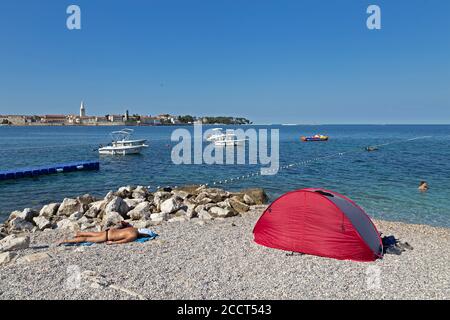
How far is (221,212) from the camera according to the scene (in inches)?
600

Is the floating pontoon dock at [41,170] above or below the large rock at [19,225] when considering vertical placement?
above

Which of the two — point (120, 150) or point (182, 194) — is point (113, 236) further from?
point (120, 150)

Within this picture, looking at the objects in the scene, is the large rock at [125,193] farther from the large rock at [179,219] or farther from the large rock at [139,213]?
the large rock at [179,219]

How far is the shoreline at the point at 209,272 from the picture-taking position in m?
7.19

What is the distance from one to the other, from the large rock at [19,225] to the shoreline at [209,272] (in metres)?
2.70

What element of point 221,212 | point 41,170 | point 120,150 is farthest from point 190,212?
point 120,150

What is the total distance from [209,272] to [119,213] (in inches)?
318

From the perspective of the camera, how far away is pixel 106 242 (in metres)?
10.8

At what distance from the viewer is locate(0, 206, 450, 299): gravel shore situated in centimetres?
718

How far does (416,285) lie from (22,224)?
14.1m

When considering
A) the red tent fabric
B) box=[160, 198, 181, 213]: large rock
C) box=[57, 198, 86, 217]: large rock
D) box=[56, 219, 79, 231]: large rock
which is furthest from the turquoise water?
the red tent fabric

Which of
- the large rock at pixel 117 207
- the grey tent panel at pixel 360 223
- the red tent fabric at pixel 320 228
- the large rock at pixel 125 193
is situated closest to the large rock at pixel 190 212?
the large rock at pixel 117 207

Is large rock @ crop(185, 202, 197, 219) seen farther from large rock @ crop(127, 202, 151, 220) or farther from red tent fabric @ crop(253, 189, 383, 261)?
red tent fabric @ crop(253, 189, 383, 261)
